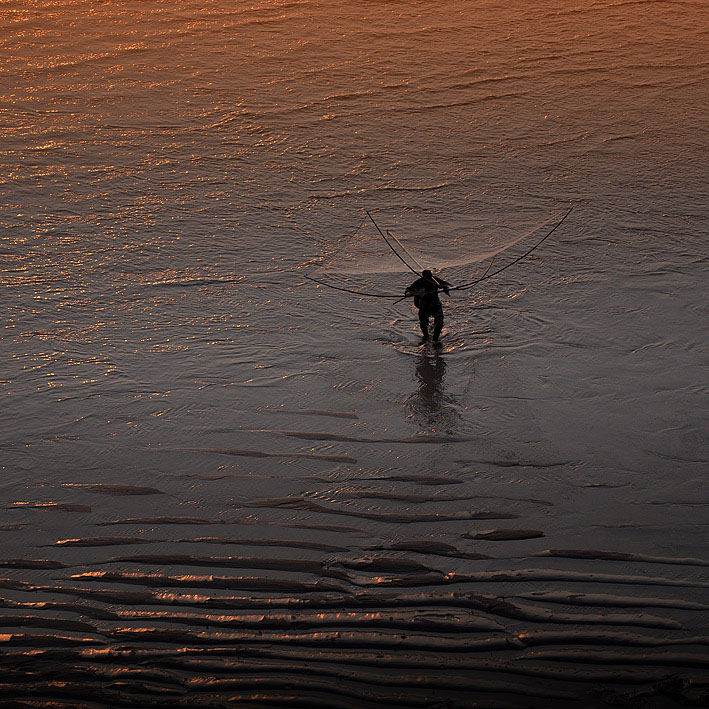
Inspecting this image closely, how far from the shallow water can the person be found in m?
0.25

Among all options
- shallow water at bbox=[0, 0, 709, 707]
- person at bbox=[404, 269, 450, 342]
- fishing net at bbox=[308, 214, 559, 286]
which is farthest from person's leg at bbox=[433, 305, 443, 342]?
fishing net at bbox=[308, 214, 559, 286]

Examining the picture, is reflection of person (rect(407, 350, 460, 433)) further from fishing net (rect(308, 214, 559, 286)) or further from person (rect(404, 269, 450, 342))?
fishing net (rect(308, 214, 559, 286))

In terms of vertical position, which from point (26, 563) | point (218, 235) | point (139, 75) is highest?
point (139, 75)

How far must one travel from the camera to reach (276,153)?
40.9ft

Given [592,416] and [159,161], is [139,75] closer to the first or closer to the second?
[159,161]

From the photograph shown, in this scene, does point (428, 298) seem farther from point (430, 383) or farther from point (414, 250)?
point (414, 250)

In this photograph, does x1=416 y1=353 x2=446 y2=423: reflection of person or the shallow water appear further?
x1=416 y1=353 x2=446 y2=423: reflection of person

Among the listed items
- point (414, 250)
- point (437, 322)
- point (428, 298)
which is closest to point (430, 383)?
point (437, 322)

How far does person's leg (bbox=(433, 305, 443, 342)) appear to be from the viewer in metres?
8.77

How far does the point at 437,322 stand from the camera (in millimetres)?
8844

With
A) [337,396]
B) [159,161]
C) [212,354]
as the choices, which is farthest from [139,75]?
[337,396]

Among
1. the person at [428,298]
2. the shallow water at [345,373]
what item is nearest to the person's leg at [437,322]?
the person at [428,298]

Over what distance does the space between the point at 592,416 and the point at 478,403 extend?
3.13 feet

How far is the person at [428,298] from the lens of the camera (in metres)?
8.55
